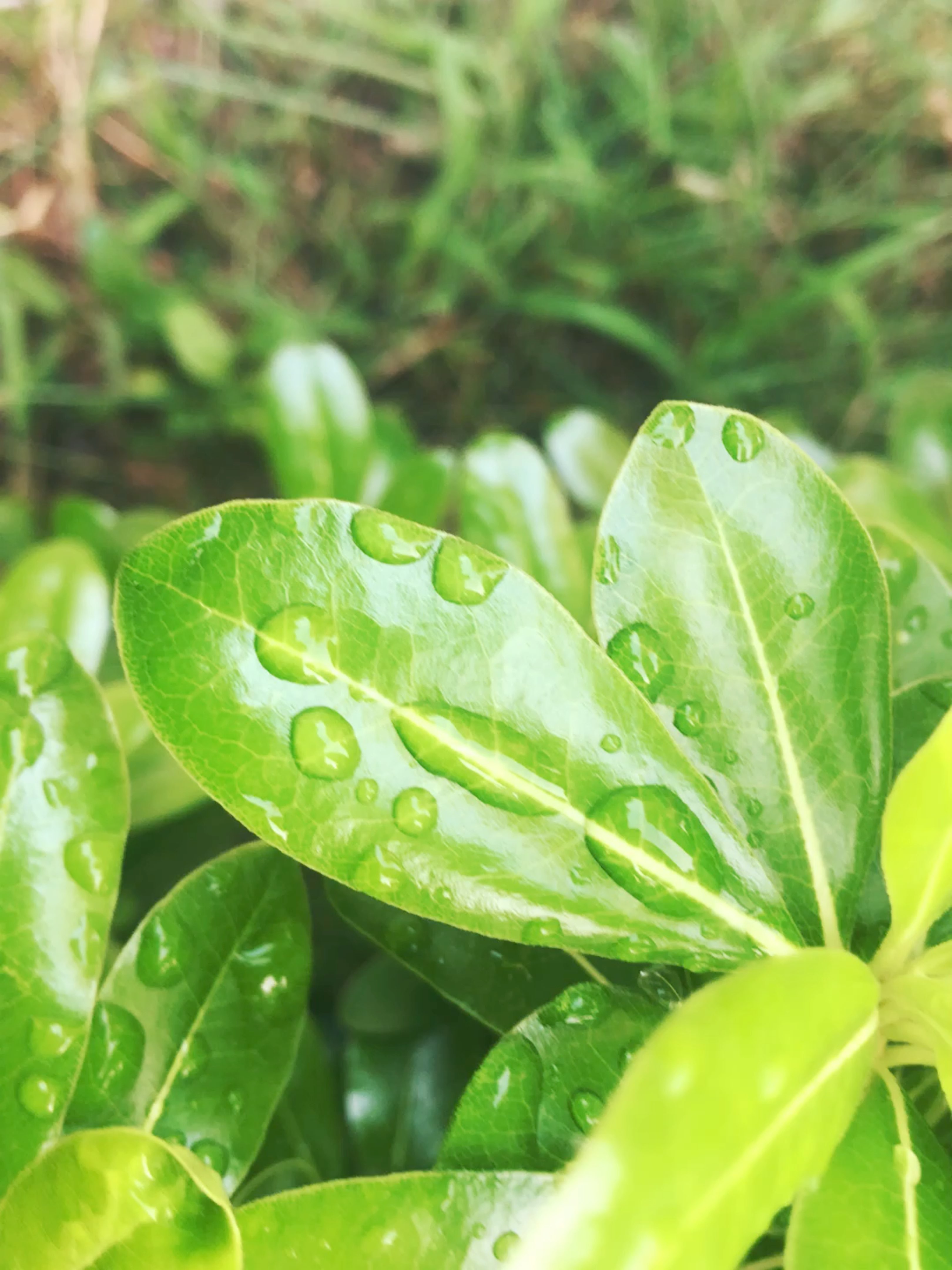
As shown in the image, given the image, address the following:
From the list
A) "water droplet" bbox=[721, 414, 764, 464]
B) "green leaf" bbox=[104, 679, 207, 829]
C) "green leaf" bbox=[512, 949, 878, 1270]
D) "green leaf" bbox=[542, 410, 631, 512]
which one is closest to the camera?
"green leaf" bbox=[512, 949, 878, 1270]

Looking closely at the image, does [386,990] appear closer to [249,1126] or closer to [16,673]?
[249,1126]

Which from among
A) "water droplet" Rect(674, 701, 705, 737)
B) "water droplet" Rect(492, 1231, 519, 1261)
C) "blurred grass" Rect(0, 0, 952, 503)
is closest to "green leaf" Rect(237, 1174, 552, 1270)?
"water droplet" Rect(492, 1231, 519, 1261)

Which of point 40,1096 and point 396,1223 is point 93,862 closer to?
point 40,1096

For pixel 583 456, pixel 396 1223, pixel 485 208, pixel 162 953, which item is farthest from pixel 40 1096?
pixel 485 208

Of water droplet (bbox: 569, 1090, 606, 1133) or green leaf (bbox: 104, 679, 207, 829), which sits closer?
water droplet (bbox: 569, 1090, 606, 1133)

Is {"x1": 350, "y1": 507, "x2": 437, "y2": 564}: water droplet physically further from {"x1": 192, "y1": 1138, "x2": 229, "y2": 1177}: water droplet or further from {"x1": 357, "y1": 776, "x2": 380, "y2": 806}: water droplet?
{"x1": 192, "y1": 1138, "x2": 229, "y2": 1177}: water droplet

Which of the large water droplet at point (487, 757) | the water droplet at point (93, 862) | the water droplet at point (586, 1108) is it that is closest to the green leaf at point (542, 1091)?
the water droplet at point (586, 1108)
